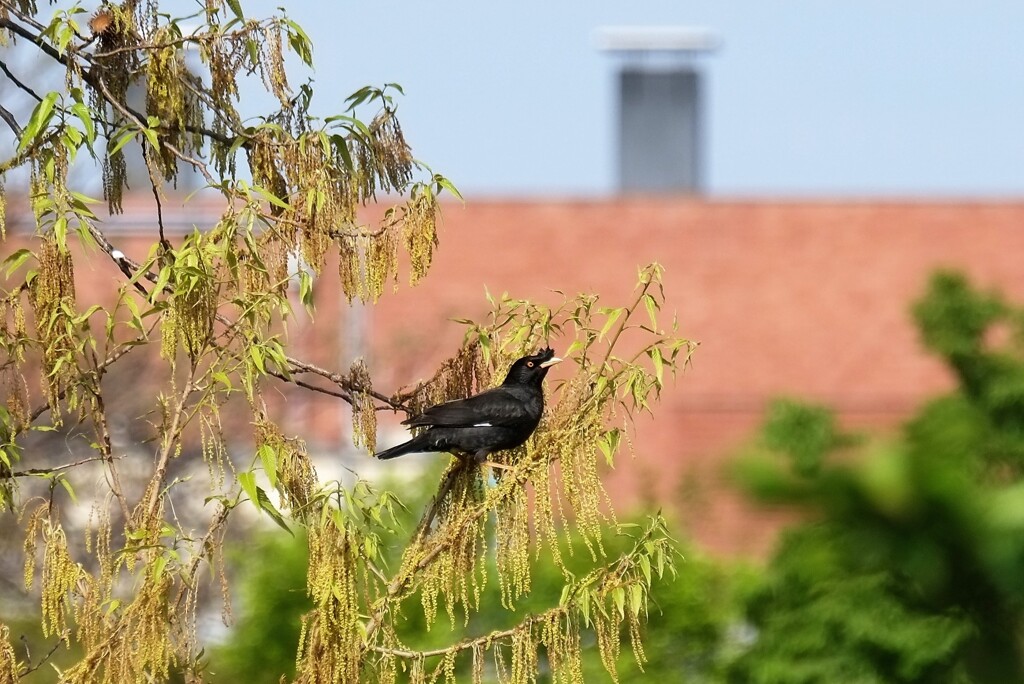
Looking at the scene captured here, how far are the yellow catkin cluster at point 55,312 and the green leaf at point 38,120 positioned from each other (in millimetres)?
235

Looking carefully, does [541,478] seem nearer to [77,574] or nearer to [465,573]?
[465,573]

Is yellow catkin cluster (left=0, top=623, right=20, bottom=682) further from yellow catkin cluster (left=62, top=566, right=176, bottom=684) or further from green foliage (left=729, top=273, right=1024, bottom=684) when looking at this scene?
green foliage (left=729, top=273, right=1024, bottom=684)

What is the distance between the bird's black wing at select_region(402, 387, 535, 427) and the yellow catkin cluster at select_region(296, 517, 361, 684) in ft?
3.02

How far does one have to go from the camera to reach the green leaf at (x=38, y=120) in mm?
3705

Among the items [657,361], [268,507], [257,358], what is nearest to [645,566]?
[657,361]

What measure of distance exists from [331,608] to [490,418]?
1.24m

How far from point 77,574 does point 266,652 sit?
8167 mm

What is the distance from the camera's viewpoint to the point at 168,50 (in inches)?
170

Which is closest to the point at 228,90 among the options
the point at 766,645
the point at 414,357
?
the point at 766,645

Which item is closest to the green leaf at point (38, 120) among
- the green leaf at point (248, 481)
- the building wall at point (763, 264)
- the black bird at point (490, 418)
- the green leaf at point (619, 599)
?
the green leaf at point (248, 481)

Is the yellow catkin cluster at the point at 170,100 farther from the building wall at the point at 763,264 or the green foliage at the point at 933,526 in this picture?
the building wall at the point at 763,264

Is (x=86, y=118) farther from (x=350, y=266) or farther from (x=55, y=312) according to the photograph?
(x=350, y=266)

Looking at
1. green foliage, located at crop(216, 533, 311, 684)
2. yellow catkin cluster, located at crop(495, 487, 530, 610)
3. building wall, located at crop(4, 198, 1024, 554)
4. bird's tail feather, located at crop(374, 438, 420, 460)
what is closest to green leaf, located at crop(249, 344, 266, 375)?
yellow catkin cluster, located at crop(495, 487, 530, 610)

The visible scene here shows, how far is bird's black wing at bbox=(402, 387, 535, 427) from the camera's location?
175 inches
